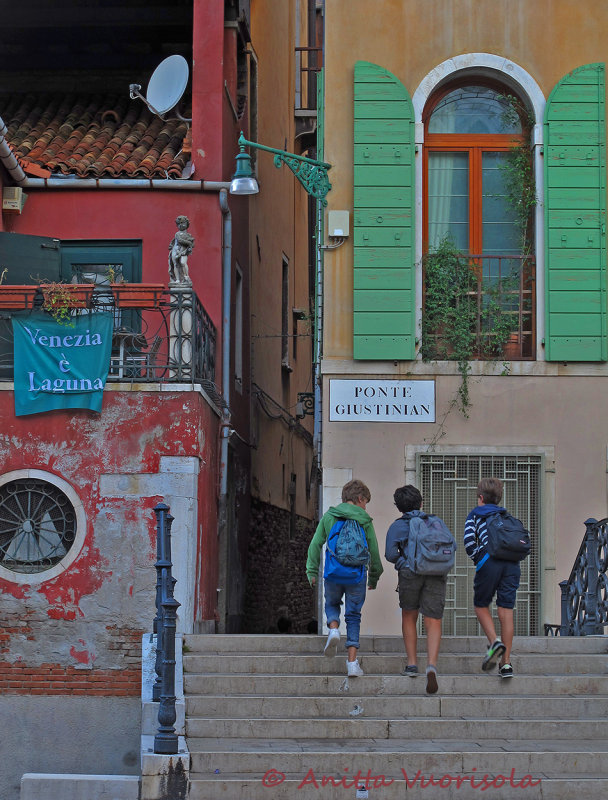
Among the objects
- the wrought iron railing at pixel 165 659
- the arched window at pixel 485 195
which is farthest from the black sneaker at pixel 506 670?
the arched window at pixel 485 195

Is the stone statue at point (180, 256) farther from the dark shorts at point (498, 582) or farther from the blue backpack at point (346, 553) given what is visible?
the dark shorts at point (498, 582)

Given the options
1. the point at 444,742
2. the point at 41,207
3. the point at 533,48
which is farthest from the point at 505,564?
the point at 41,207

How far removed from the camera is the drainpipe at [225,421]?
640 inches

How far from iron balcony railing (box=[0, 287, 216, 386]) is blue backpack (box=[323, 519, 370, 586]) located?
3.90 meters

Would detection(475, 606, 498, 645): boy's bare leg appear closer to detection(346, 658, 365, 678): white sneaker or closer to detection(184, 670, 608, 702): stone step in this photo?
detection(184, 670, 608, 702): stone step

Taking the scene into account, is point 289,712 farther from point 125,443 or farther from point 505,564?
point 125,443

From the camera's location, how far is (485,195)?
14945mm

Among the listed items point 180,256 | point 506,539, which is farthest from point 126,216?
point 506,539

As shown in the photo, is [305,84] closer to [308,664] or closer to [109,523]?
[109,523]

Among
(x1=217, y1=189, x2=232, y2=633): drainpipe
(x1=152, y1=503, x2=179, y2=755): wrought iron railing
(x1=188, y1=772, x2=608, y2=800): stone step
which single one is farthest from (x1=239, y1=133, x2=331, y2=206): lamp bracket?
(x1=188, y1=772, x2=608, y2=800): stone step

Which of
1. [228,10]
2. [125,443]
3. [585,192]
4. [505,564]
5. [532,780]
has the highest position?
[228,10]

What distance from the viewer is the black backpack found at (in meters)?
10.6

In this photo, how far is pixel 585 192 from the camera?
14.5 meters

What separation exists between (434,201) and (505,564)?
216 inches
